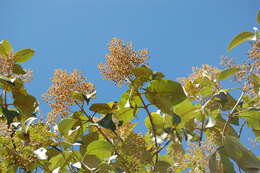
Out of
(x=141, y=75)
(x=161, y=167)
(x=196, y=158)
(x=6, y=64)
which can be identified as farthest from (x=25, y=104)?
(x=196, y=158)

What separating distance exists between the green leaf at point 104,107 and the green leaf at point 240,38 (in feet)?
2.06

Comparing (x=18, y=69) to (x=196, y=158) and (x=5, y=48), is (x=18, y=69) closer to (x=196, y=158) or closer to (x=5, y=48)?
(x=5, y=48)

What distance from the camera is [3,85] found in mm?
1805

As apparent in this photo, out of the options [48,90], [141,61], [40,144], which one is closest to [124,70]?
[141,61]

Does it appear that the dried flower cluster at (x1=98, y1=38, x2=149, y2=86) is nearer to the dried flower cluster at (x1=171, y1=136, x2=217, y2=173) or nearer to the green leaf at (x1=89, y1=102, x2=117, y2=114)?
the green leaf at (x1=89, y1=102, x2=117, y2=114)

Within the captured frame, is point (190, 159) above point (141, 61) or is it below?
below

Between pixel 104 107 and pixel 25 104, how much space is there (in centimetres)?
46

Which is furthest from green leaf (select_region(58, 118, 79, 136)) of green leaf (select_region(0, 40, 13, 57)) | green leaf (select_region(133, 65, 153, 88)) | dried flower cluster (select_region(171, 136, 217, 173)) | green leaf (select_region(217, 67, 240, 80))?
green leaf (select_region(217, 67, 240, 80))

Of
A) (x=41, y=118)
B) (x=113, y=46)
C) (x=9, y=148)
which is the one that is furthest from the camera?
(x=113, y=46)

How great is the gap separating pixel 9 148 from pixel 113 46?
2.10 feet

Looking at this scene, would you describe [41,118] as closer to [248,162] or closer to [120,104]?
[120,104]

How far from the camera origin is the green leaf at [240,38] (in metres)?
1.67

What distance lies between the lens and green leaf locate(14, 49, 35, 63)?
1.88m

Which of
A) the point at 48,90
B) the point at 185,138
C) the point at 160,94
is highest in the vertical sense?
the point at 48,90
